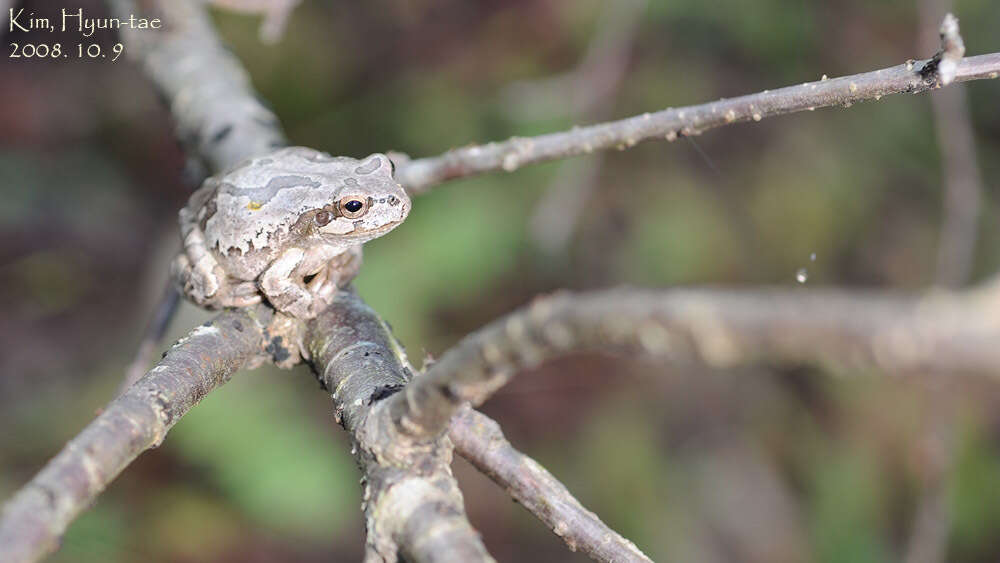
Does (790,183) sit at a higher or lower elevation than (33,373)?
higher

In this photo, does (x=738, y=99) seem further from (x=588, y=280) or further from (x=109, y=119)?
(x=109, y=119)

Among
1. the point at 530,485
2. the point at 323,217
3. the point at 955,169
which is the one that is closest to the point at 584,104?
the point at 955,169

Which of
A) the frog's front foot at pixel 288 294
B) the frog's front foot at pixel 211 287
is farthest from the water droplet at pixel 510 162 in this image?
the frog's front foot at pixel 211 287

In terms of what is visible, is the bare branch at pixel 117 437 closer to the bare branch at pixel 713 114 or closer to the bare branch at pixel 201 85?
the bare branch at pixel 713 114

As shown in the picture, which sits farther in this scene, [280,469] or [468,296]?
[468,296]

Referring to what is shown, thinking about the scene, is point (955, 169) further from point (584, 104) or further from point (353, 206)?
point (353, 206)

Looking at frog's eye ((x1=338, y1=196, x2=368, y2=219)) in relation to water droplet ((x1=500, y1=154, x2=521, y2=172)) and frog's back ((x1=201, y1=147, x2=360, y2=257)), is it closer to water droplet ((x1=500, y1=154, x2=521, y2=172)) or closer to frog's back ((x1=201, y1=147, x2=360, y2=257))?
frog's back ((x1=201, y1=147, x2=360, y2=257))

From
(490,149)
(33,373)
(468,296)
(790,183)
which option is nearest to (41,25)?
(33,373)
